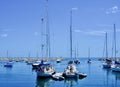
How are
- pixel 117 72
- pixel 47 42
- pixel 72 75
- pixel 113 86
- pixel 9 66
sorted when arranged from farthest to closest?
pixel 9 66 → pixel 117 72 → pixel 47 42 → pixel 72 75 → pixel 113 86

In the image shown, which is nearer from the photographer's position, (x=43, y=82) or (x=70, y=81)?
(x=43, y=82)

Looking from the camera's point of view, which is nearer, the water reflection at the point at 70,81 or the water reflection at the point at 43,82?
the water reflection at the point at 43,82

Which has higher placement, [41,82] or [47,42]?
[47,42]

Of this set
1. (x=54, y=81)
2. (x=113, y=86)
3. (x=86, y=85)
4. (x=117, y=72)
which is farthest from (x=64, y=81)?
(x=117, y=72)

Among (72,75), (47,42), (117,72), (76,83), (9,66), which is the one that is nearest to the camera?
(76,83)

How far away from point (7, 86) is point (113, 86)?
1714 centimetres

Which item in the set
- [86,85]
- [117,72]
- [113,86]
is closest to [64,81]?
[86,85]

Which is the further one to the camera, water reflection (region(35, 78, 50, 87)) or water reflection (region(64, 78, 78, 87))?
water reflection (region(64, 78, 78, 87))

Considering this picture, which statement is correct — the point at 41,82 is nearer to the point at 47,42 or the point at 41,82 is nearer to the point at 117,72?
the point at 47,42

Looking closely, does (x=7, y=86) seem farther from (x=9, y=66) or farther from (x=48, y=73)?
(x=9, y=66)

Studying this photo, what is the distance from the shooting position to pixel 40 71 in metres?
61.5

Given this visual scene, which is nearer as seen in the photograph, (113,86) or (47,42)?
(113,86)

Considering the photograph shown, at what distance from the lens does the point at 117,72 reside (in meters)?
82.1

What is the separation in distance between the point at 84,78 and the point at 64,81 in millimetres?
7301
